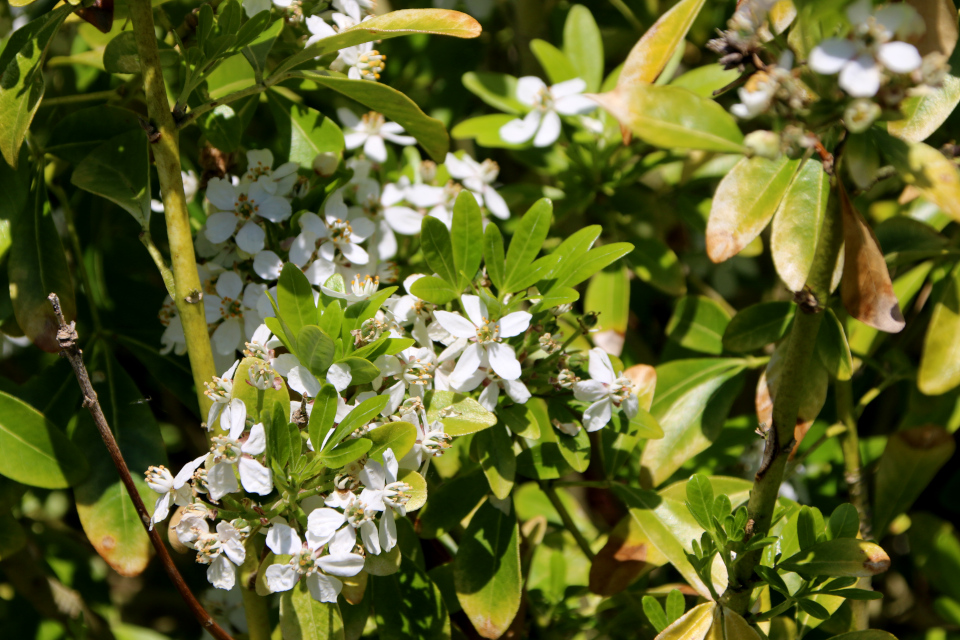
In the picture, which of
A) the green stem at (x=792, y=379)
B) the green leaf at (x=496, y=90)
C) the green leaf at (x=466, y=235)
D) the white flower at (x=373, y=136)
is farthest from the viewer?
the green leaf at (x=496, y=90)

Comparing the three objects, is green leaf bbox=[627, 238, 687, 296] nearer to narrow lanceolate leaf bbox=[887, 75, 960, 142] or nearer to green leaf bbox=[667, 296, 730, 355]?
green leaf bbox=[667, 296, 730, 355]

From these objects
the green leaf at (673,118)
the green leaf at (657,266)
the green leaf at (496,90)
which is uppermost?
the green leaf at (673,118)

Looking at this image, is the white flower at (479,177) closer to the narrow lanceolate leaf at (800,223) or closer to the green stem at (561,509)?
the green stem at (561,509)

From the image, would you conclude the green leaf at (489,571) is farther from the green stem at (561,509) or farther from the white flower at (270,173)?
the white flower at (270,173)

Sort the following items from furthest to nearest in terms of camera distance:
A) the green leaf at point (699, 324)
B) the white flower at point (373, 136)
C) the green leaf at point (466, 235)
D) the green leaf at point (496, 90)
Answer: the green leaf at point (496, 90) < the green leaf at point (699, 324) < the white flower at point (373, 136) < the green leaf at point (466, 235)

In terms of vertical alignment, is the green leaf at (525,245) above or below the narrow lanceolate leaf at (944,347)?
above

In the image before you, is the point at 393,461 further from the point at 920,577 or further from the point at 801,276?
the point at 920,577

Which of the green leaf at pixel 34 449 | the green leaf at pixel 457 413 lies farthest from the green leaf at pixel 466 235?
the green leaf at pixel 34 449

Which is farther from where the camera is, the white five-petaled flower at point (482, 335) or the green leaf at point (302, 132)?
the green leaf at point (302, 132)
